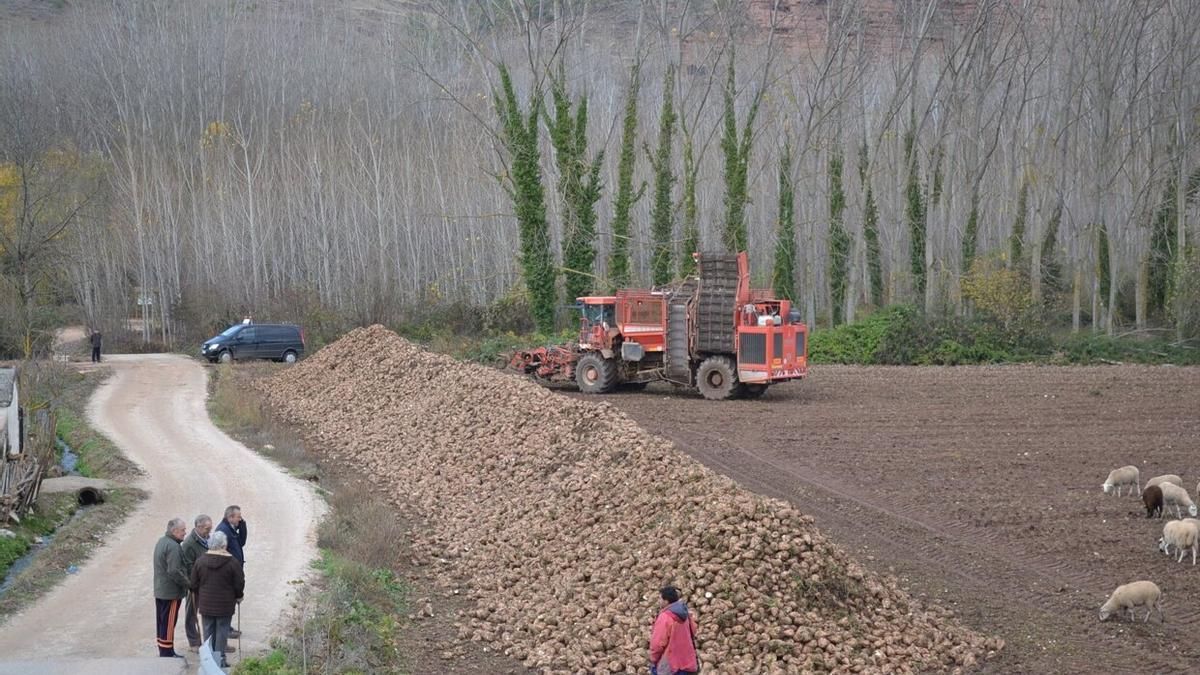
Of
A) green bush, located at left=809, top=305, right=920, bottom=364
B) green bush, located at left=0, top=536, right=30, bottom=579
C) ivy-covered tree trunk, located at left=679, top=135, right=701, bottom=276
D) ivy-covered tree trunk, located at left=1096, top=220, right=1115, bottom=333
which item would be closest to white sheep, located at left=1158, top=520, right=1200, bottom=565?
green bush, located at left=0, top=536, right=30, bottom=579

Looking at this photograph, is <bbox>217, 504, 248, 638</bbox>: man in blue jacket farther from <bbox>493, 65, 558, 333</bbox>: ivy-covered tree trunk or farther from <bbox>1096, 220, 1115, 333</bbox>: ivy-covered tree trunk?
<bbox>1096, 220, 1115, 333</bbox>: ivy-covered tree trunk

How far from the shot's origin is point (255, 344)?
142 ft

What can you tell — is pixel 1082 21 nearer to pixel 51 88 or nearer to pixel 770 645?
pixel 770 645

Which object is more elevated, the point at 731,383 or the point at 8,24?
the point at 8,24

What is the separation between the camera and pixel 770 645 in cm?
1155

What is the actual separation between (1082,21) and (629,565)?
36.7 m

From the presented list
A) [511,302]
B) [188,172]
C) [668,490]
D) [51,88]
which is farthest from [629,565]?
[51,88]

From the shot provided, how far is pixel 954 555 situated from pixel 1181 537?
267cm

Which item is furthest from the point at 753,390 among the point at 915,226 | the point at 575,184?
the point at 915,226

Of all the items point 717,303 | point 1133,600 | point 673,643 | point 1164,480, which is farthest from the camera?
point 717,303

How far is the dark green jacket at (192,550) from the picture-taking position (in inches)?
447

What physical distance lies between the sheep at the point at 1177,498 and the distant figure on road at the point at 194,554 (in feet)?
41.5

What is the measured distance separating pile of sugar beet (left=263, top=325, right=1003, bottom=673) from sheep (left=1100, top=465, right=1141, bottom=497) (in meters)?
6.49

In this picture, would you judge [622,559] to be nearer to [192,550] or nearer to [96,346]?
[192,550]
